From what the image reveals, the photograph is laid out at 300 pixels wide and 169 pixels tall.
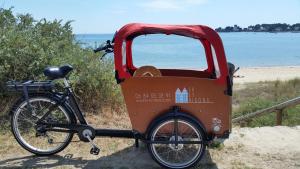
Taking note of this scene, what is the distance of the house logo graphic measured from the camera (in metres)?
5.00

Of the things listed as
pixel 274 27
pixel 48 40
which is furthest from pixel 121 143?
pixel 274 27

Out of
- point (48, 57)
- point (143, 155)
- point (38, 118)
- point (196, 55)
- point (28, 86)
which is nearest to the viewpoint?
point (28, 86)

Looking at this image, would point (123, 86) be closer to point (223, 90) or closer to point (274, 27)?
point (223, 90)

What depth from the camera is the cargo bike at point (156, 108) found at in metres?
4.95

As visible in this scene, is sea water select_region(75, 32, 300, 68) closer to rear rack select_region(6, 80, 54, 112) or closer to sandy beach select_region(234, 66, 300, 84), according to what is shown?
rear rack select_region(6, 80, 54, 112)

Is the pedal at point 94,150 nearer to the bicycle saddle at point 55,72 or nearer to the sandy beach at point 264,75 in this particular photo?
the bicycle saddle at point 55,72

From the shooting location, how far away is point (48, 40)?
7973 millimetres

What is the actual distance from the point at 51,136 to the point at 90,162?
2.20 ft

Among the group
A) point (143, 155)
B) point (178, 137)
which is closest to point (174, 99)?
point (178, 137)

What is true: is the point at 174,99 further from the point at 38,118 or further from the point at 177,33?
the point at 38,118

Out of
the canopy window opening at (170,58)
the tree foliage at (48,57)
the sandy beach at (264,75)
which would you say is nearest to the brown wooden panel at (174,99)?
the tree foliage at (48,57)

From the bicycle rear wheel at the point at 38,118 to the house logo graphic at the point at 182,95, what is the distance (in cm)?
130

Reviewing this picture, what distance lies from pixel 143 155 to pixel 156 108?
827 millimetres

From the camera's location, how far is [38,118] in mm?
5469
